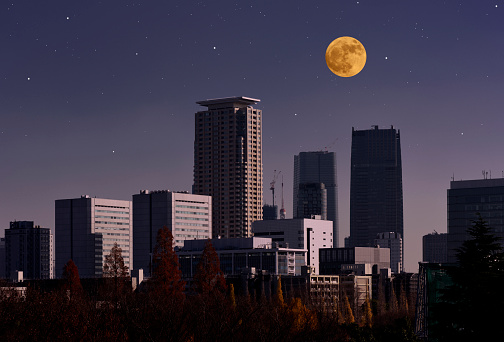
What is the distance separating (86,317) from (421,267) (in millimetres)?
28837

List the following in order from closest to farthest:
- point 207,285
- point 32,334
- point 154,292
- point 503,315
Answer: point 503,315, point 32,334, point 154,292, point 207,285

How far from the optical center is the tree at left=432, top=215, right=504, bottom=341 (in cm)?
4806

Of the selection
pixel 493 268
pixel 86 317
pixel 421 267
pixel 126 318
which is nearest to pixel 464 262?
pixel 493 268

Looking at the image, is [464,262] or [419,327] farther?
[419,327]

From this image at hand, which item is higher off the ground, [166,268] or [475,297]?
[475,297]

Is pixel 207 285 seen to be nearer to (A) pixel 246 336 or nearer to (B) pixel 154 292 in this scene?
(B) pixel 154 292

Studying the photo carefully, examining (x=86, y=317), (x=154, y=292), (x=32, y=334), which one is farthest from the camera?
(x=154, y=292)

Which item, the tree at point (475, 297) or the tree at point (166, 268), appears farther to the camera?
the tree at point (166, 268)

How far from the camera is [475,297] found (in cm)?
4909

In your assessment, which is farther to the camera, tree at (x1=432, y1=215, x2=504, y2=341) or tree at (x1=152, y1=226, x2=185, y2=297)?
tree at (x1=152, y1=226, x2=185, y2=297)

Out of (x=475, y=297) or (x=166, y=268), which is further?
(x=166, y=268)

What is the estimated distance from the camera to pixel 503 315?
4747 cm

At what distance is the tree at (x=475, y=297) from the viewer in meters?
48.1

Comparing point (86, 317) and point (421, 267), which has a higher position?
point (421, 267)
